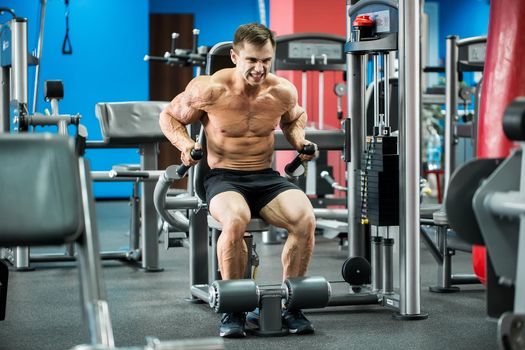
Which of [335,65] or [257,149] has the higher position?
[335,65]

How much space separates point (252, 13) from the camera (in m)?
12.7

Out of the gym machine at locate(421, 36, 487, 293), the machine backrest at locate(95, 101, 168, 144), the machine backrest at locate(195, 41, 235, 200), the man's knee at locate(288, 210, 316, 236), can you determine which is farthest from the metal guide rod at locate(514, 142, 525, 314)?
the machine backrest at locate(95, 101, 168, 144)

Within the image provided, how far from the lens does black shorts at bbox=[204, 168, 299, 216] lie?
4.05 metres

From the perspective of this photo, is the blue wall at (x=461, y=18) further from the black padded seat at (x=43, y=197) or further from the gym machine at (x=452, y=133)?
the black padded seat at (x=43, y=197)

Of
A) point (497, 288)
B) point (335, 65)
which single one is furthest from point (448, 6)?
point (497, 288)

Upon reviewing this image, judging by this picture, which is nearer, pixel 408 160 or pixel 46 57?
pixel 408 160

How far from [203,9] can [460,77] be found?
20.9 feet

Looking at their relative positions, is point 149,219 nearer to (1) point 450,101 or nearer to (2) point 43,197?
(1) point 450,101

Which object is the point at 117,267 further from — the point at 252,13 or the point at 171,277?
the point at 252,13

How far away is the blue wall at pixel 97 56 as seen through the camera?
437 inches

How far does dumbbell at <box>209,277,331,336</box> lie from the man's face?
842 mm

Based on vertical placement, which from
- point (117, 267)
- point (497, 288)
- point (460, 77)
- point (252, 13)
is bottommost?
point (117, 267)

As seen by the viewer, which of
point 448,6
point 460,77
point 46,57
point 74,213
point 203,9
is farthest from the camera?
point 448,6

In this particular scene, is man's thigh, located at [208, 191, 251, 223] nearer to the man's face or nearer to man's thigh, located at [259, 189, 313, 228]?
man's thigh, located at [259, 189, 313, 228]
